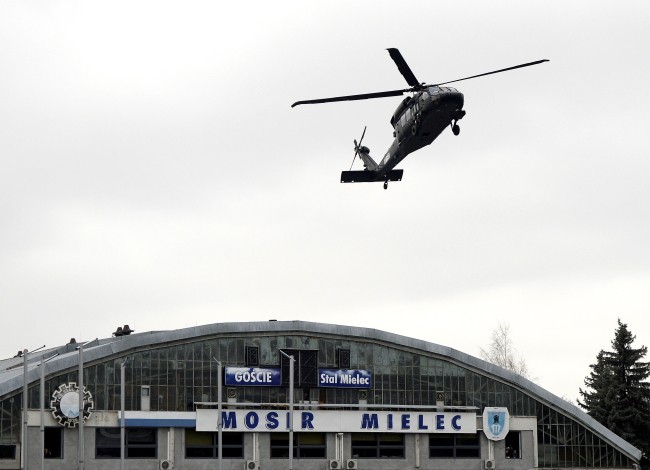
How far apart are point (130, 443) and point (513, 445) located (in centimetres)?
2634

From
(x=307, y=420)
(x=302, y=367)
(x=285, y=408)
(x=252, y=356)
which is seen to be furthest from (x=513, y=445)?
(x=252, y=356)

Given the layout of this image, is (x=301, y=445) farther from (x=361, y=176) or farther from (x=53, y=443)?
(x=361, y=176)

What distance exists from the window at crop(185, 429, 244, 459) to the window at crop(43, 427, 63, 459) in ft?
25.9

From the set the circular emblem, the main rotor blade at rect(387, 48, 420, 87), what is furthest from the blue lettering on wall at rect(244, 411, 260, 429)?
the main rotor blade at rect(387, 48, 420, 87)

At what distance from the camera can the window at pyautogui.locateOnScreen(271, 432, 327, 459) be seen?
76.0 metres

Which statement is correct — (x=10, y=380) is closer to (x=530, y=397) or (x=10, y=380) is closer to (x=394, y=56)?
(x=394, y=56)

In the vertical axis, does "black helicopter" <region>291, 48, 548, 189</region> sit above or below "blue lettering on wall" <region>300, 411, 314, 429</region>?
above

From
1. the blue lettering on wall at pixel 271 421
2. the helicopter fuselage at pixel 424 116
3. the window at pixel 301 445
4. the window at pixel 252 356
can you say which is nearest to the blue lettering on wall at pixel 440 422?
the window at pixel 301 445

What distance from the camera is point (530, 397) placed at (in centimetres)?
8125

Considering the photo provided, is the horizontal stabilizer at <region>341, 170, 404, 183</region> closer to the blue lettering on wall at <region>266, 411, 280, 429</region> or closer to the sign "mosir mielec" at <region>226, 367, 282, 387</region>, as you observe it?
the sign "mosir mielec" at <region>226, 367, 282, 387</region>

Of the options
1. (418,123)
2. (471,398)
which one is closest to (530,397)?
(471,398)

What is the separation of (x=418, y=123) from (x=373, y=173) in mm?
11559

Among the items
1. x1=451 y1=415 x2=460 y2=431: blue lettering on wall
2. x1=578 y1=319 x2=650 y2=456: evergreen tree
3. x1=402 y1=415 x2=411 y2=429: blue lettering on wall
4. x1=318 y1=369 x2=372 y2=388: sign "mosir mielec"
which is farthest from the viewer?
x1=578 y1=319 x2=650 y2=456: evergreen tree

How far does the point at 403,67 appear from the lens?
67.2 m
